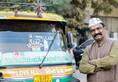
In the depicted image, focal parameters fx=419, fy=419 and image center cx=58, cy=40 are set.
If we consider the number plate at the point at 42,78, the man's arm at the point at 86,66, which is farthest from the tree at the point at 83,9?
the man's arm at the point at 86,66

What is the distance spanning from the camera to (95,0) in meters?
27.5

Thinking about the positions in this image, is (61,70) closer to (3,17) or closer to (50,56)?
(50,56)

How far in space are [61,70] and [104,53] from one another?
60.9 inches

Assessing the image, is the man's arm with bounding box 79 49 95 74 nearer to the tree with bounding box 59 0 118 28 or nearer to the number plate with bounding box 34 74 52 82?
the number plate with bounding box 34 74 52 82

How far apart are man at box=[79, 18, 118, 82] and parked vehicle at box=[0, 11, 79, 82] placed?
1.34 m

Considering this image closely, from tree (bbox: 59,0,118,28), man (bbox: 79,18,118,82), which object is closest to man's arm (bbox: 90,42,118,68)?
man (bbox: 79,18,118,82)

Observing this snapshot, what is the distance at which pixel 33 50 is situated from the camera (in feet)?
23.6

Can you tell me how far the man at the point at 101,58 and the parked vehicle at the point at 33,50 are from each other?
1.34 m

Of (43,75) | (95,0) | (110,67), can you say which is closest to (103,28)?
(110,67)

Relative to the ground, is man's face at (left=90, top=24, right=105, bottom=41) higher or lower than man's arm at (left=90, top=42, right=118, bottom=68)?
higher

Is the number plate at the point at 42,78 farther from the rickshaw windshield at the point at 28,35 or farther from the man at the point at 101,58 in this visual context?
the man at the point at 101,58

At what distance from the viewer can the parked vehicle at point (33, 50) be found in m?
6.77

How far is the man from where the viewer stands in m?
5.57

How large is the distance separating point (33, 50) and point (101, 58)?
72.5 inches
